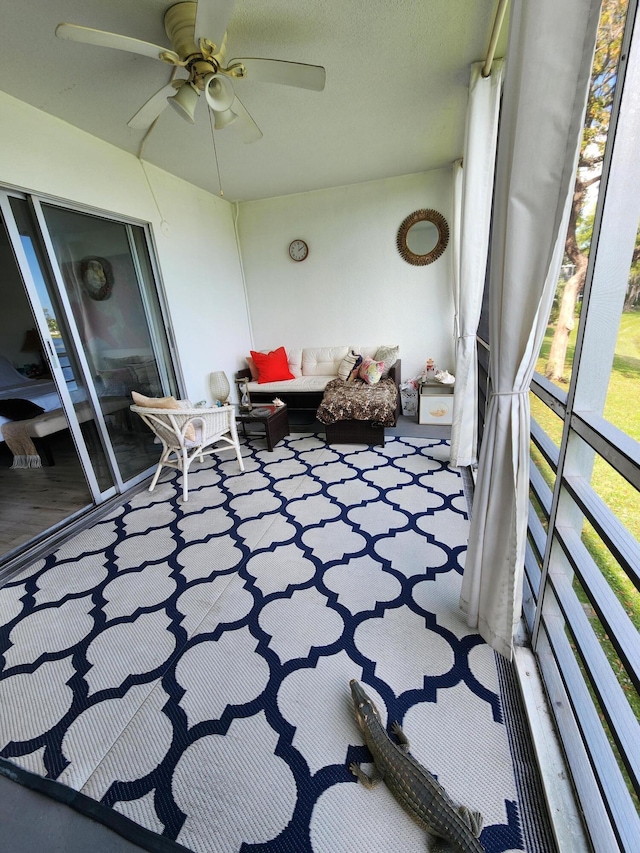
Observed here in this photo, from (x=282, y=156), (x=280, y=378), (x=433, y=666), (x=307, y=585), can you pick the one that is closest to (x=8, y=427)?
(x=280, y=378)

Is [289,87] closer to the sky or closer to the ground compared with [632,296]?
closer to the sky

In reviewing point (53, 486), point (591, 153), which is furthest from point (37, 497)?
point (591, 153)

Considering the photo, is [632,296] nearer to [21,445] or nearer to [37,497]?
[37,497]

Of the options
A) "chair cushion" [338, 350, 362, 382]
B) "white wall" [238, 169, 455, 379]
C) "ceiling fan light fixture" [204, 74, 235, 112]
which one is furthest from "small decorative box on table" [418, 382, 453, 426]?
"ceiling fan light fixture" [204, 74, 235, 112]

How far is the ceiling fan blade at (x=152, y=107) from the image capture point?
1740mm

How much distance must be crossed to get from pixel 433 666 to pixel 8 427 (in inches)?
157

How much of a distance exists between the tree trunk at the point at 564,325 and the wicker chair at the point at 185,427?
7.33 feet

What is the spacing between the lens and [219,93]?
1711 millimetres

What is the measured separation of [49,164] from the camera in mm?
2342

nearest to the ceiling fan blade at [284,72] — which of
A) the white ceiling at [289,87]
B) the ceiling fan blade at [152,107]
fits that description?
the white ceiling at [289,87]

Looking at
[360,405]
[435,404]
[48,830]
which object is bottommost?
[48,830]

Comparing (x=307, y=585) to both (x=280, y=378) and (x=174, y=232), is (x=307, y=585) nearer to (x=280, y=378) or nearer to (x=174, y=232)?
(x=280, y=378)

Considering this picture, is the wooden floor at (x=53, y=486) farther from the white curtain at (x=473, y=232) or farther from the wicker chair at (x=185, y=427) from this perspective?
the white curtain at (x=473, y=232)

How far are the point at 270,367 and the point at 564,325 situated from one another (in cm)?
332
